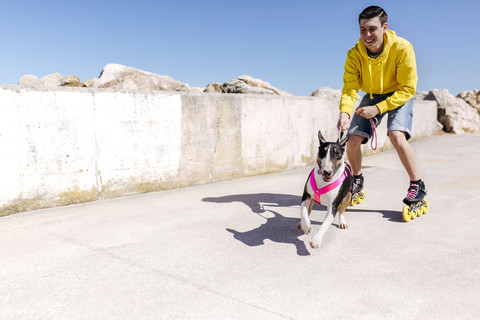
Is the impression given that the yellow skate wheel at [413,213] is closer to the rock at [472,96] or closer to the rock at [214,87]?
the rock at [214,87]

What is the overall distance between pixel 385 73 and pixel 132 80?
17.2 feet

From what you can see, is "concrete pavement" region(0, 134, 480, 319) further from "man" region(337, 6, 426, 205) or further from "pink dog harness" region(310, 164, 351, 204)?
"man" region(337, 6, 426, 205)

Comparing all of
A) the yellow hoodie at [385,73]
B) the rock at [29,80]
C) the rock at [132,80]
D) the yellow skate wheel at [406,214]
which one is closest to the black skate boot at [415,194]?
the yellow skate wheel at [406,214]

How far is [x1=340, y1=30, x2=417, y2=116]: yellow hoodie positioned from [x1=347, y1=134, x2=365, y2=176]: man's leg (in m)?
0.45

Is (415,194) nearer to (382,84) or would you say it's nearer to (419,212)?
(419,212)

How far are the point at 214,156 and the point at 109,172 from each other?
1.50 m

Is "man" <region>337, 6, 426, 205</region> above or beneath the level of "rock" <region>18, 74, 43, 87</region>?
beneath

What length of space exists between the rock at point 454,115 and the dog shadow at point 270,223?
910cm

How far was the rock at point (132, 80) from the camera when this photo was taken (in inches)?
315

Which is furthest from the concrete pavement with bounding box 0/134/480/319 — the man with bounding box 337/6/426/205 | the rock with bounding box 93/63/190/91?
the rock with bounding box 93/63/190/91

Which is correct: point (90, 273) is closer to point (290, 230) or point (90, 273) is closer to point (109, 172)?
point (290, 230)

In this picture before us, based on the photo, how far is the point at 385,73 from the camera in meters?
4.14

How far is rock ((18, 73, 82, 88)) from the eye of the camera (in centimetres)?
955

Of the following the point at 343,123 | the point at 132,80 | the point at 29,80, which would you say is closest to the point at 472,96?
the point at 132,80
